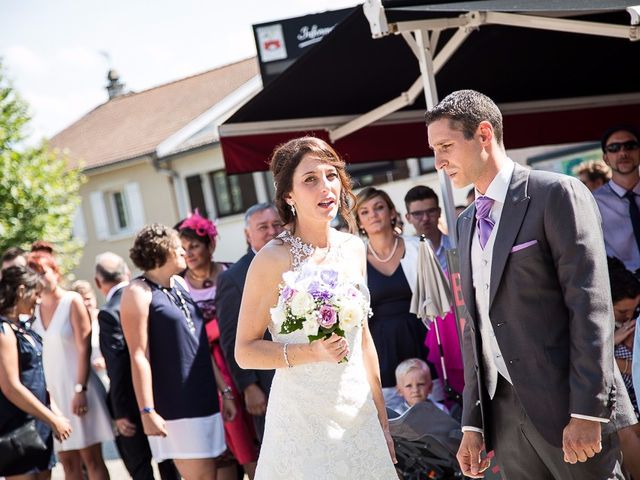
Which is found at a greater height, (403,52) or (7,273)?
(403,52)

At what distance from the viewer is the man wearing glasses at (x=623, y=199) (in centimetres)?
638

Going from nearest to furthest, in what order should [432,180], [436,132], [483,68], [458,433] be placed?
[436,132] < [458,433] < [483,68] < [432,180]

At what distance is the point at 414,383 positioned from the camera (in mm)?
5754

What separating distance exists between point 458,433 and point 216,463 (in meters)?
2.12

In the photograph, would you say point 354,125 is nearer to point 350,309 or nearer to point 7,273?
point 7,273

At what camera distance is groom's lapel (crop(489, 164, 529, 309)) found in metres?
3.25

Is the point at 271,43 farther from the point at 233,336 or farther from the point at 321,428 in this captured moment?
the point at 321,428

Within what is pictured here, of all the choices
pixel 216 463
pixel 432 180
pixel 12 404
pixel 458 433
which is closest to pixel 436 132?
pixel 458 433

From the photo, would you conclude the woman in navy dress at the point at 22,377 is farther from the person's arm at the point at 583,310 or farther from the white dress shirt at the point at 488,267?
the person's arm at the point at 583,310

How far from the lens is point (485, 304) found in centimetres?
345

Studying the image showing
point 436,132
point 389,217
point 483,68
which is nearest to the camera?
point 436,132

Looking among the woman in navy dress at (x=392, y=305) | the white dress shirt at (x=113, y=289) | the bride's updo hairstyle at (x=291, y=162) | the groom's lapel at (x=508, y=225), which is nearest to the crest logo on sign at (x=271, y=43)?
the white dress shirt at (x=113, y=289)

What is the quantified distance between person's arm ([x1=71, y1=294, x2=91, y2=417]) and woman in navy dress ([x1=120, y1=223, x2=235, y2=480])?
127 centimetres

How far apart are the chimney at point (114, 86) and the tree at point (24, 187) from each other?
20.1m
